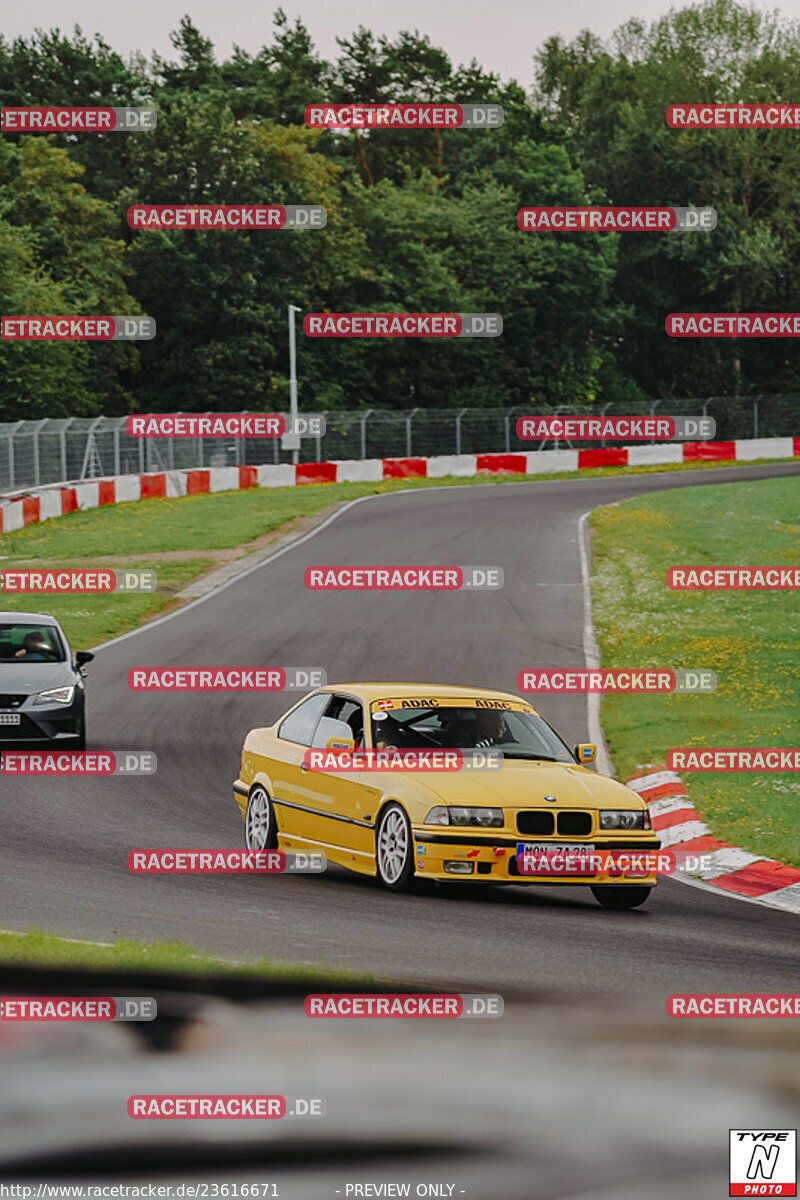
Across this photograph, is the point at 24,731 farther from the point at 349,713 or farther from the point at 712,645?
the point at 712,645

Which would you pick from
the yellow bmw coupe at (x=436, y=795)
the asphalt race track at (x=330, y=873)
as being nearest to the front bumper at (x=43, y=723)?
the asphalt race track at (x=330, y=873)

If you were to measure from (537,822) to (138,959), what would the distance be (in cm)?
346

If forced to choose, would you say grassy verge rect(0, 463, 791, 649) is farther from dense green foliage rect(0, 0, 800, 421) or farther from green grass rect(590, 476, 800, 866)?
dense green foliage rect(0, 0, 800, 421)

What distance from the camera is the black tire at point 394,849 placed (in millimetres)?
11633

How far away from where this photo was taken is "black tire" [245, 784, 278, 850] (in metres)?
→ 13.1

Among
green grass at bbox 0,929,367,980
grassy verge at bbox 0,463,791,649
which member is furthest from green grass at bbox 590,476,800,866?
grassy verge at bbox 0,463,791,649

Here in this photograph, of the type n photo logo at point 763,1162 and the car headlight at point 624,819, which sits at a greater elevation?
the type n photo logo at point 763,1162

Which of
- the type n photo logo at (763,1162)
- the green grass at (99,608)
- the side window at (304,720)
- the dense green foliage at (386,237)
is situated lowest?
the green grass at (99,608)

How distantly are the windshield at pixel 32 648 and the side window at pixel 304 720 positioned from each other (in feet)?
19.4

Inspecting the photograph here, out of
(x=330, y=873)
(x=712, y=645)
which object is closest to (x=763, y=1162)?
(x=330, y=873)

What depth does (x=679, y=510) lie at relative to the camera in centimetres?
4531

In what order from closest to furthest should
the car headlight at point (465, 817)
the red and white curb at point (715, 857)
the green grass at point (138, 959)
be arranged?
the green grass at point (138, 959) → the car headlight at point (465, 817) → the red and white curb at point (715, 857)

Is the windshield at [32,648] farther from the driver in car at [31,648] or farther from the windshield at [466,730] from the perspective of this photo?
the windshield at [466,730]

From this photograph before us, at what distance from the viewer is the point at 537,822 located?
1172cm
